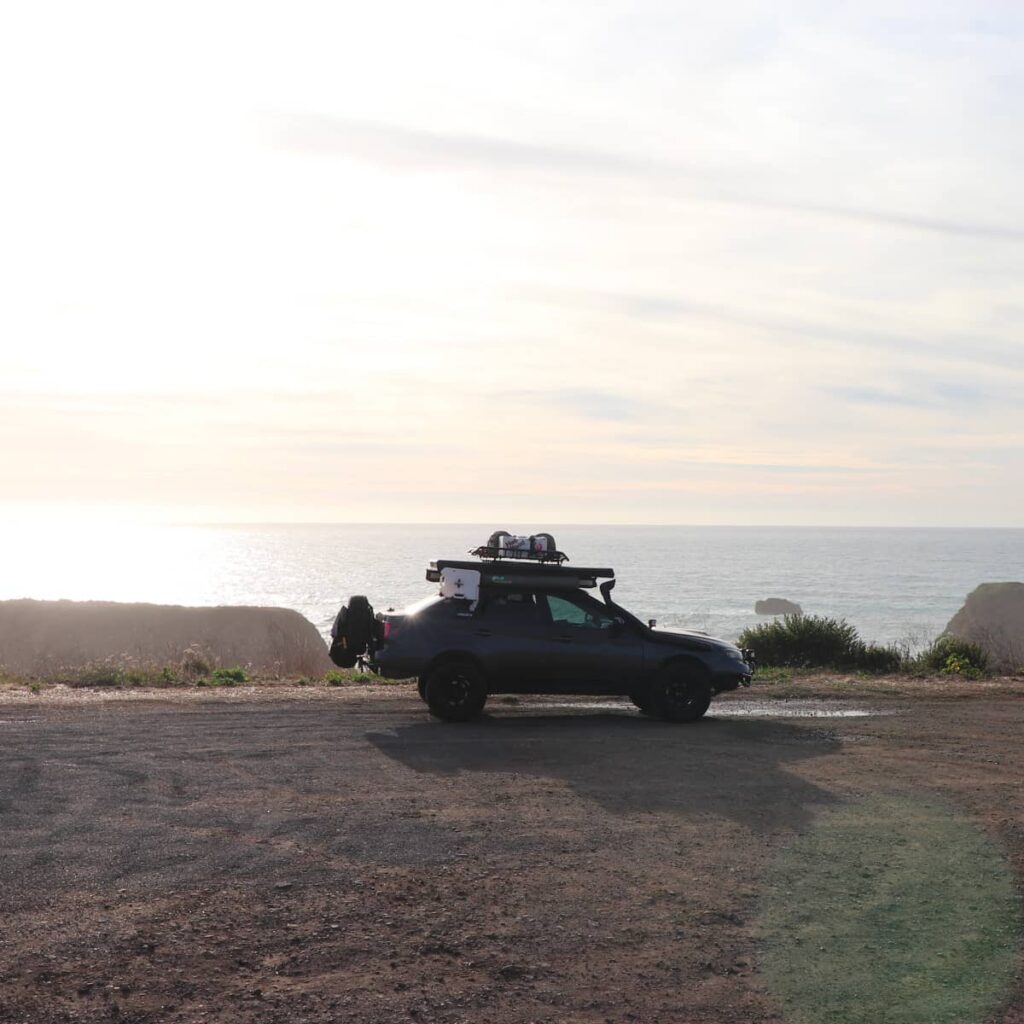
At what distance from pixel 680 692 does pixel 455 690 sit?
9.36 feet

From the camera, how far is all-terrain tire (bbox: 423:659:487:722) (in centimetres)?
1453

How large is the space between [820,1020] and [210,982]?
299cm

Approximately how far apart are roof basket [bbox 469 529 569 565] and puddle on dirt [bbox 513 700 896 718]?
2.21 m

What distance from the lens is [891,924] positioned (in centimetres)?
698

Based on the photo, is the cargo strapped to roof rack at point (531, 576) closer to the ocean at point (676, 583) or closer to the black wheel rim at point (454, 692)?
the black wheel rim at point (454, 692)

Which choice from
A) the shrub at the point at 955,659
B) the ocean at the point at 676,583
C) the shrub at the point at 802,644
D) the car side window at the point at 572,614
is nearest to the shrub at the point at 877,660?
the shrub at the point at 802,644

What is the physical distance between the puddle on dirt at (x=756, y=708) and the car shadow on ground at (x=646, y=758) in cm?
81

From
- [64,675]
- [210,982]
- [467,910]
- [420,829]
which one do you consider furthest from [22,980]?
[64,675]

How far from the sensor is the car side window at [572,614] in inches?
586

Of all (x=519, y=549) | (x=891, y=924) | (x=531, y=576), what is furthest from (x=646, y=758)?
(x=891, y=924)

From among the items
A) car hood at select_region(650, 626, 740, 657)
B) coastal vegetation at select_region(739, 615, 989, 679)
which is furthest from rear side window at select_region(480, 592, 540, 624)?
coastal vegetation at select_region(739, 615, 989, 679)

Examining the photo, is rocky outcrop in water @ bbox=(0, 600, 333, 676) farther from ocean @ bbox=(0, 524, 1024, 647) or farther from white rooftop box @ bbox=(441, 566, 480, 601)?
ocean @ bbox=(0, 524, 1024, 647)

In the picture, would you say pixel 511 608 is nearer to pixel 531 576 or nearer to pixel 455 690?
pixel 531 576

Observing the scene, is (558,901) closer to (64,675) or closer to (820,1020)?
(820,1020)
